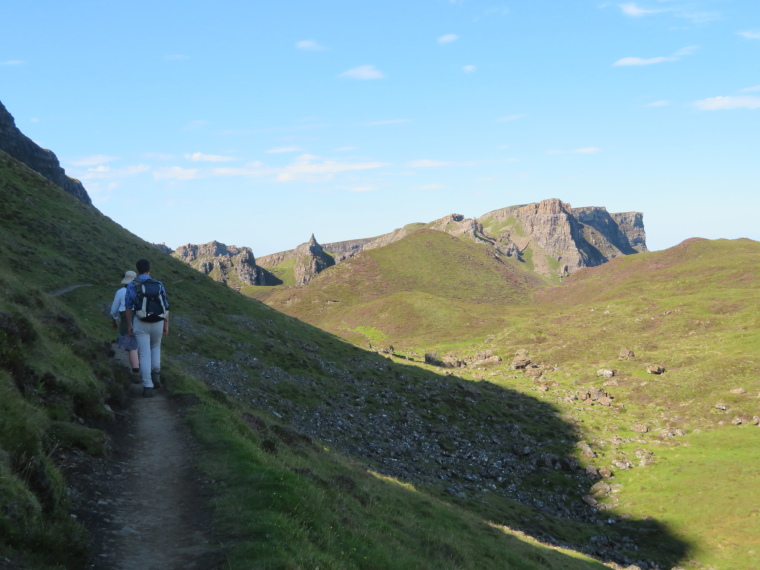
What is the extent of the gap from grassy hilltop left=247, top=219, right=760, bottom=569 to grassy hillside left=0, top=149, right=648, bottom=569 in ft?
17.6

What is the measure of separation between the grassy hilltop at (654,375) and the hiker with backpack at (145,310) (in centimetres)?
4641

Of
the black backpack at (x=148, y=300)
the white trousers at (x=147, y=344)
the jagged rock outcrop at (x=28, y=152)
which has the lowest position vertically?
the white trousers at (x=147, y=344)

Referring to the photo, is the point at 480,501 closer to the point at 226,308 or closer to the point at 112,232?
the point at 226,308

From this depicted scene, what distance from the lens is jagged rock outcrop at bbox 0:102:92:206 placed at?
114 metres

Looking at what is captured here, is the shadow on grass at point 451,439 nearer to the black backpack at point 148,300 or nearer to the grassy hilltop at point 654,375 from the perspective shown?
the grassy hilltop at point 654,375

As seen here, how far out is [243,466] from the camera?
45.4 feet

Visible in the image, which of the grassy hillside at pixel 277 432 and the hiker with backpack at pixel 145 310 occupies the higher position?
the hiker with backpack at pixel 145 310

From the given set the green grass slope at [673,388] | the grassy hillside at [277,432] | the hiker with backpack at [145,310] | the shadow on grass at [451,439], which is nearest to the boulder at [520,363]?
the green grass slope at [673,388]

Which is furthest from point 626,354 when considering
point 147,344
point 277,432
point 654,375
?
point 147,344

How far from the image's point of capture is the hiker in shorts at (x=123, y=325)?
67.1 ft

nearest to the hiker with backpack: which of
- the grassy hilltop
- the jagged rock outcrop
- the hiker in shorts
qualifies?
the hiker in shorts

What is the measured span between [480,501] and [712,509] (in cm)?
2728

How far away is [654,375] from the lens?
96.6m

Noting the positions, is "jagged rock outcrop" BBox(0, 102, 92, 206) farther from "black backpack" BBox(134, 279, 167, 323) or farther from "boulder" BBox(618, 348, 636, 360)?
"boulder" BBox(618, 348, 636, 360)
